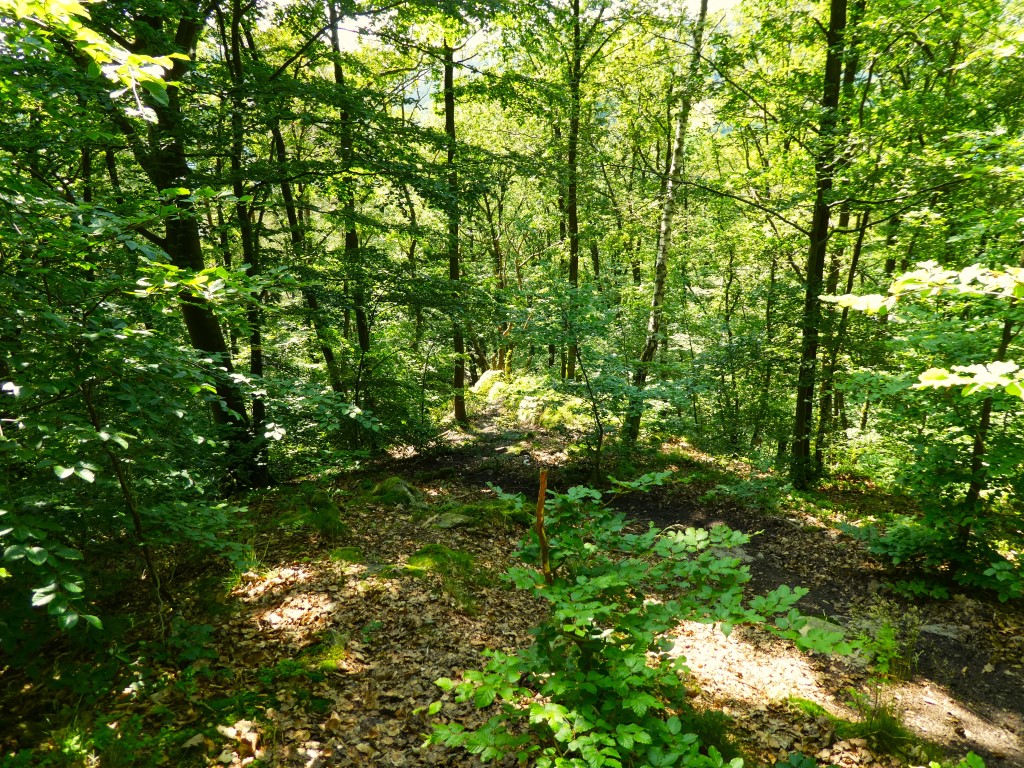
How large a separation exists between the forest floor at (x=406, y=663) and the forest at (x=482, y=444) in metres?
0.03

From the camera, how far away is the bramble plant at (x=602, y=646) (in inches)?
80.6

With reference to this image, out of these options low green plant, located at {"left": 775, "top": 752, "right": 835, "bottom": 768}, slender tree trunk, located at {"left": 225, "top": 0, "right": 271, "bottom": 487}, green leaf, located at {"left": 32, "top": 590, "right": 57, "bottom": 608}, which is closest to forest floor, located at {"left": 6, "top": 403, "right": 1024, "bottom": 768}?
slender tree trunk, located at {"left": 225, "top": 0, "right": 271, "bottom": 487}

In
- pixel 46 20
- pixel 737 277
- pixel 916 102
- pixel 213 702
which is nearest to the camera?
pixel 46 20

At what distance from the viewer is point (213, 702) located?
3.19 metres

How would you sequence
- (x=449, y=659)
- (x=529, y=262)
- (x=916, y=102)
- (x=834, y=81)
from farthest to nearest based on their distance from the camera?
(x=529, y=262) → (x=834, y=81) → (x=916, y=102) → (x=449, y=659)

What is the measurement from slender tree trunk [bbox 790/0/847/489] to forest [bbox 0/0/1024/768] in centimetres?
7

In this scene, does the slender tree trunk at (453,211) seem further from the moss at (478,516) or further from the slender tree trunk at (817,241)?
the slender tree trunk at (817,241)

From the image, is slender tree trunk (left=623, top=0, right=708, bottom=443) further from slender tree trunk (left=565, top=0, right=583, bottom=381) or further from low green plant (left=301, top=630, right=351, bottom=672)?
low green plant (left=301, top=630, right=351, bottom=672)

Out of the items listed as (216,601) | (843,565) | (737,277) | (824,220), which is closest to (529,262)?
(737,277)

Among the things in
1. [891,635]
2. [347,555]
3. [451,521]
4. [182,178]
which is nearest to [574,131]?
[182,178]

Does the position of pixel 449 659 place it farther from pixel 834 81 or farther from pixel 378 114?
pixel 834 81

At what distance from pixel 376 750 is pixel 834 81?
1077 cm

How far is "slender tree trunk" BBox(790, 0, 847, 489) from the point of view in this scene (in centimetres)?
748

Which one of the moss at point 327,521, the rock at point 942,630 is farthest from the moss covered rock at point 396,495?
the rock at point 942,630
